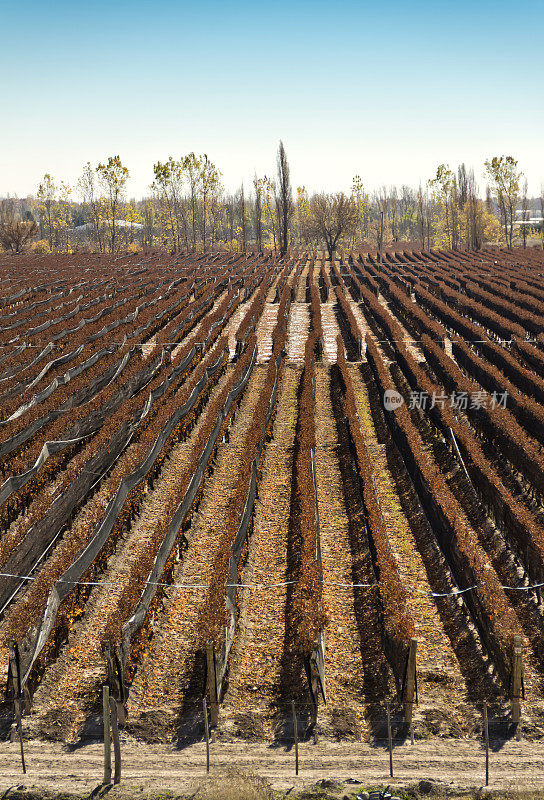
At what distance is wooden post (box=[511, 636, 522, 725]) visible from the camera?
9.86m

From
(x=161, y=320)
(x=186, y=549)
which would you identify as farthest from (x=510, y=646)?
(x=161, y=320)

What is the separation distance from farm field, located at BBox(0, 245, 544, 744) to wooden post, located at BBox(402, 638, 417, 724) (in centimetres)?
3

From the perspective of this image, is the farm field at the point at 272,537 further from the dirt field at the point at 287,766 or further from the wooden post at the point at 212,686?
the dirt field at the point at 287,766

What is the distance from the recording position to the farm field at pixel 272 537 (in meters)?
10.6

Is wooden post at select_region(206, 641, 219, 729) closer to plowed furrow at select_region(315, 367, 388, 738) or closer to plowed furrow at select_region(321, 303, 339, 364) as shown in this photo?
plowed furrow at select_region(315, 367, 388, 738)

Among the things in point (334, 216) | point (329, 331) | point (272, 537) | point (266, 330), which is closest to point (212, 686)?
point (272, 537)

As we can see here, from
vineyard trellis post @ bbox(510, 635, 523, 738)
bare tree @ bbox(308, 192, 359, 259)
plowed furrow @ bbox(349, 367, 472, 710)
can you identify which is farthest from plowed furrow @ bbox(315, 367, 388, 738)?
bare tree @ bbox(308, 192, 359, 259)

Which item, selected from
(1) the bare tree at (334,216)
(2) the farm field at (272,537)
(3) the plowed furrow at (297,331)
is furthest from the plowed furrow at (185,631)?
(1) the bare tree at (334,216)

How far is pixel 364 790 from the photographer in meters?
8.48

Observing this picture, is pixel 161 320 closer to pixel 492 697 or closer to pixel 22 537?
pixel 22 537

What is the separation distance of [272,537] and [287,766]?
696cm

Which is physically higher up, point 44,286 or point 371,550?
point 44,286

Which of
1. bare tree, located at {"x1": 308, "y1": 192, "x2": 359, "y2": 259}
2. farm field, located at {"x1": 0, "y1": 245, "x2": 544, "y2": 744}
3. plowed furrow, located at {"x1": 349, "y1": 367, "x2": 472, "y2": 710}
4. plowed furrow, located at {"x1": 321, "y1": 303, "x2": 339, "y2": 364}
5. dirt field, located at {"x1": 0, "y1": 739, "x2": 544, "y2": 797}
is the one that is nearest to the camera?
dirt field, located at {"x1": 0, "y1": 739, "x2": 544, "y2": 797}

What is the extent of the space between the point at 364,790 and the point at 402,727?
63.8 inches
